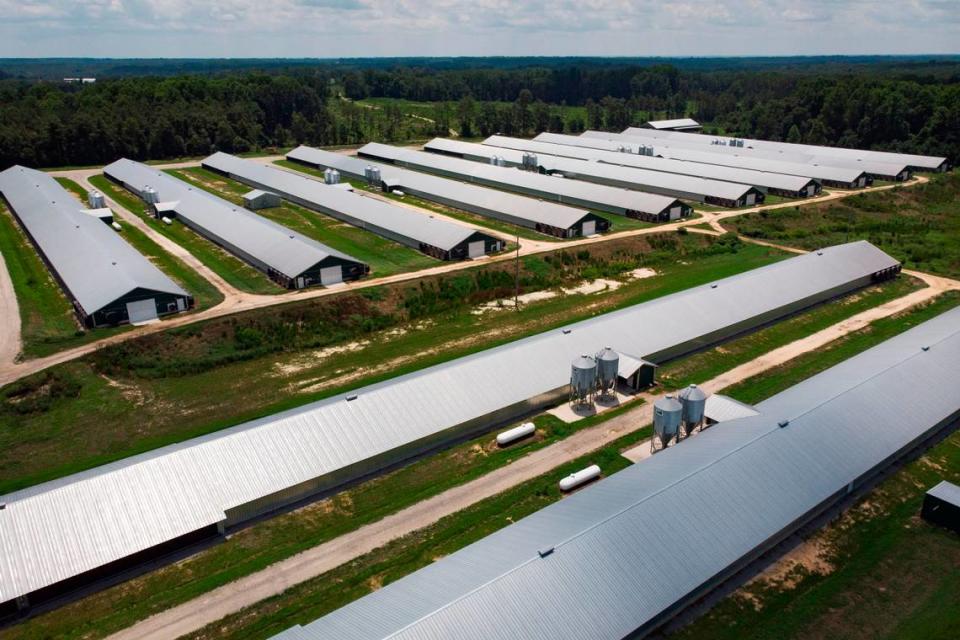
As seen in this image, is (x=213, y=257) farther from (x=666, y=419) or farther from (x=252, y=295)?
(x=666, y=419)

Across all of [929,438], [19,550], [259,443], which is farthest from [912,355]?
[19,550]

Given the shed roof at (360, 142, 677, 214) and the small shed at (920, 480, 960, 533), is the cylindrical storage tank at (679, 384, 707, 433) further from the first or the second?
the shed roof at (360, 142, 677, 214)

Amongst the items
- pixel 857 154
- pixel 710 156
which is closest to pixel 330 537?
pixel 710 156

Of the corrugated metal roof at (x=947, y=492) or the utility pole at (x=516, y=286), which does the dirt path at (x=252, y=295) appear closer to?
the utility pole at (x=516, y=286)

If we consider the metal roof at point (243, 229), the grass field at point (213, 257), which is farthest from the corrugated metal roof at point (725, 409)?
the grass field at point (213, 257)

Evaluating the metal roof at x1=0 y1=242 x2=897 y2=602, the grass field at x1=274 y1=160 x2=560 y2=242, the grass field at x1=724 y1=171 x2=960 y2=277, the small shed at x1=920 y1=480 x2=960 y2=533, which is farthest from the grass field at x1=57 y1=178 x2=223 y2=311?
the grass field at x1=724 y1=171 x2=960 y2=277

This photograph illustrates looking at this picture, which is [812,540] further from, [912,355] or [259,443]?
[259,443]

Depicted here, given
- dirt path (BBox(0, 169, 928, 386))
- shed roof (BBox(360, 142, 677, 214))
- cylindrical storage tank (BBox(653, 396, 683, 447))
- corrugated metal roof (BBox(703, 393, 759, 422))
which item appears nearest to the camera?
cylindrical storage tank (BBox(653, 396, 683, 447))
